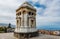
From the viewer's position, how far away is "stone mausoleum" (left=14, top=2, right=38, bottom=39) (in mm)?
19194

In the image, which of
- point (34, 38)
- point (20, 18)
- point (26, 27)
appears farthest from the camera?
point (20, 18)

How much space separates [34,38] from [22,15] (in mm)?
5255

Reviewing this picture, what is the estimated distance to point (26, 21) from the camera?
1997 cm

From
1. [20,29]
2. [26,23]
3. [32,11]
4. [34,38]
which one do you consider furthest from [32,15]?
[34,38]

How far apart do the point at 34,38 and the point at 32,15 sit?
5.02 meters

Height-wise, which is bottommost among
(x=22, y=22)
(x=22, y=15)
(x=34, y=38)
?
(x=34, y=38)

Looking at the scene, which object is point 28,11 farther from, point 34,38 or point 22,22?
point 34,38

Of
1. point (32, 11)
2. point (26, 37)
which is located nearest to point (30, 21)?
point (32, 11)

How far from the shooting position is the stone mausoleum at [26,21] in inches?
756

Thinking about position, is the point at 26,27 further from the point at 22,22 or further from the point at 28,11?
the point at 28,11

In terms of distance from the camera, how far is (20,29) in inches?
784

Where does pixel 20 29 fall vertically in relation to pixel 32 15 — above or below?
below

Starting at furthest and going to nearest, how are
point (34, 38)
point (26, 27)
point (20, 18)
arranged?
point (20, 18) → point (26, 27) → point (34, 38)

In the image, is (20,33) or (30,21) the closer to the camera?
(20,33)
